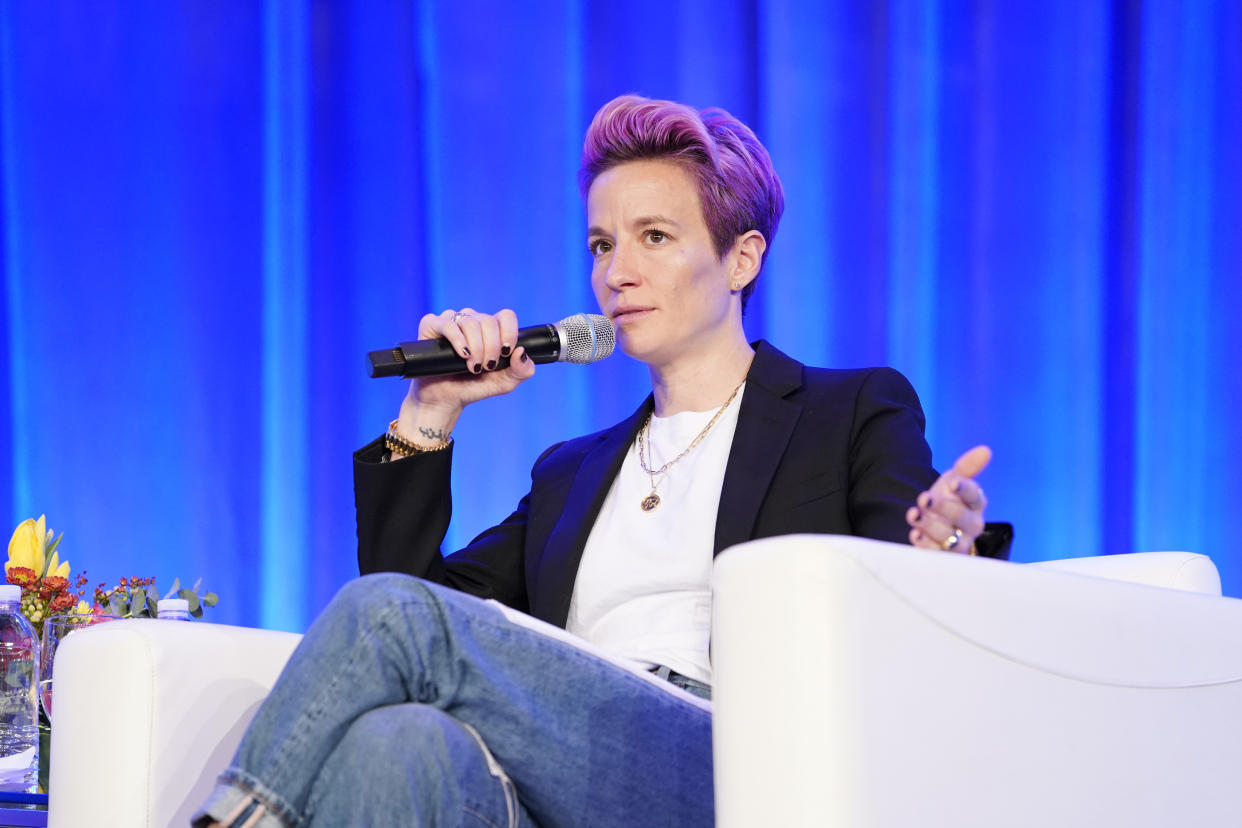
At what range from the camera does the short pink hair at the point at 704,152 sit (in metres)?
1.71

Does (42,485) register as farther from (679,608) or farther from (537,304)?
(679,608)

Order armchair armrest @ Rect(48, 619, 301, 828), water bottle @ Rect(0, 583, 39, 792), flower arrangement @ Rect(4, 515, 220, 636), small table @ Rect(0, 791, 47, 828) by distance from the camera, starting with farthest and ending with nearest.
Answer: flower arrangement @ Rect(4, 515, 220, 636) < water bottle @ Rect(0, 583, 39, 792) < small table @ Rect(0, 791, 47, 828) < armchair armrest @ Rect(48, 619, 301, 828)

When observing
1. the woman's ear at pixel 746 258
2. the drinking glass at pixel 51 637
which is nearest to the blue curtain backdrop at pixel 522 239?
the woman's ear at pixel 746 258

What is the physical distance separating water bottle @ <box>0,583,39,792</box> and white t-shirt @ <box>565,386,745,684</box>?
0.74m

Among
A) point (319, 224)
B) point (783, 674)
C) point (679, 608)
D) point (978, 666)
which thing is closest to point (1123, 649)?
point (978, 666)

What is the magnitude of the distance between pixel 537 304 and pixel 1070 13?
1.14 meters

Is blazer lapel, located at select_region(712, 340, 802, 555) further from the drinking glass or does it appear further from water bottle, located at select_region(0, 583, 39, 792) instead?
water bottle, located at select_region(0, 583, 39, 792)

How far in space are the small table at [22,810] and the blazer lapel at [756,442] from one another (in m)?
0.81

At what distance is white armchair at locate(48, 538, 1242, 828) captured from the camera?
0.81m

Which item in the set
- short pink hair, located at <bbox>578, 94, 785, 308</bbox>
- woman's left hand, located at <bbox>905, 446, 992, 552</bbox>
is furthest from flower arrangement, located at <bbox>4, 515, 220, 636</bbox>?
woman's left hand, located at <bbox>905, 446, 992, 552</bbox>

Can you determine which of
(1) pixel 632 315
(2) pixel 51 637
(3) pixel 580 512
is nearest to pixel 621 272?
(1) pixel 632 315

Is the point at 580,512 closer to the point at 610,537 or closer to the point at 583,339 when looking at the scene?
the point at 610,537

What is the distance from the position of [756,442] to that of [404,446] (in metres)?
0.46

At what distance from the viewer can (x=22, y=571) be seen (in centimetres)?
195
